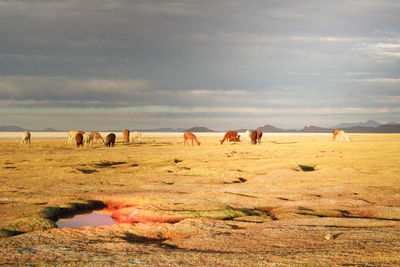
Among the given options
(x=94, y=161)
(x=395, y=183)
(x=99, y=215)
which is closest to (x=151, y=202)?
(x=99, y=215)

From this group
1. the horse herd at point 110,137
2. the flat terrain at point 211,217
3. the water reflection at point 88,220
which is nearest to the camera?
the flat terrain at point 211,217

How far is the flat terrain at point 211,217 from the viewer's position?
6.56 m

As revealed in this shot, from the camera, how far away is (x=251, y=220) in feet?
32.7

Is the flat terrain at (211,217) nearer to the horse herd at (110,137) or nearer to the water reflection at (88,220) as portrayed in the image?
the water reflection at (88,220)

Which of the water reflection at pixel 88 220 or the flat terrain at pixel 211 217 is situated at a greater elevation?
the flat terrain at pixel 211 217

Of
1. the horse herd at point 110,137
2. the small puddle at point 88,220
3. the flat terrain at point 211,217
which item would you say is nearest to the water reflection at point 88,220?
the small puddle at point 88,220

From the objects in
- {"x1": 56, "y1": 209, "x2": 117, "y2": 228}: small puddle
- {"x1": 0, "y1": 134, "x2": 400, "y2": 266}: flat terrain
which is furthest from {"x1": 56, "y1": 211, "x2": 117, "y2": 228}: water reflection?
{"x1": 0, "y1": 134, "x2": 400, "y2": 266}: flat terrain

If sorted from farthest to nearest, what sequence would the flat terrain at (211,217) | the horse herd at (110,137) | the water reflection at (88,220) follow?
the horse herd at (110,137) < the water reflection at (88,220) < the flat terrain at (211,217)

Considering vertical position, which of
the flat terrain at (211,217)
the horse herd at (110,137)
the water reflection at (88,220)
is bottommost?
the water reflection at (88,220)

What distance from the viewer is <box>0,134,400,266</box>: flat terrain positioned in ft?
21.5

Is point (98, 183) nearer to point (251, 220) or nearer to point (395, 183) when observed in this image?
point (251, 220)

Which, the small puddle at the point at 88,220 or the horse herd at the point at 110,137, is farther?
→ the horse herd at the point at 110,137

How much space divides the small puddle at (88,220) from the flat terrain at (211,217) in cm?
40

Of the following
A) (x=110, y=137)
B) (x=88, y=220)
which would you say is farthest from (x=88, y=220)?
(x=110, y=137)
